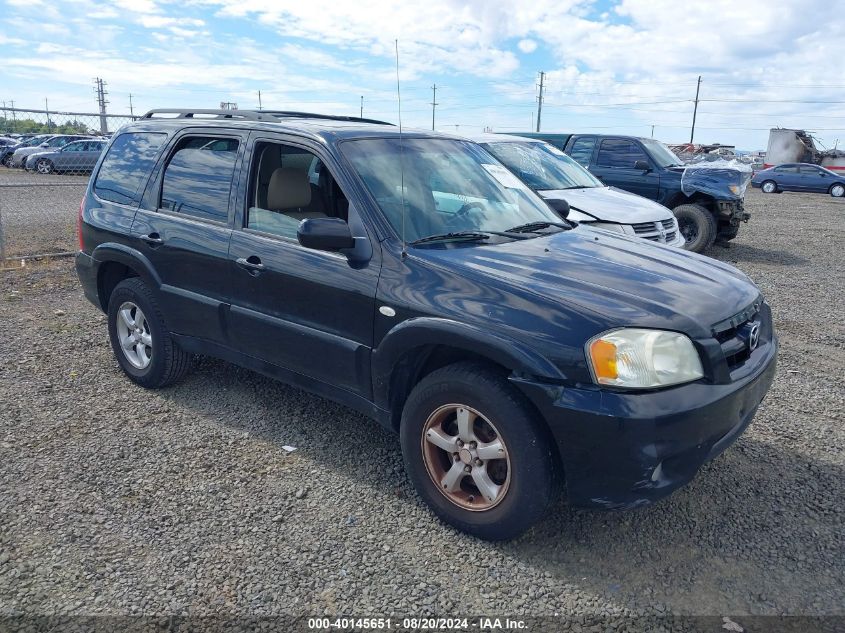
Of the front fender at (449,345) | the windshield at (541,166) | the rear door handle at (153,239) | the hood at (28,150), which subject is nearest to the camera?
the front fender at (449,345)

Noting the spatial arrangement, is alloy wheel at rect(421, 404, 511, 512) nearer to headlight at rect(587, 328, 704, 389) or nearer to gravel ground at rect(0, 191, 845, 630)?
gravel ground at rect(0, 191, 845, 630)

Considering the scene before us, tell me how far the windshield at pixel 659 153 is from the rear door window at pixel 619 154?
0.62ft

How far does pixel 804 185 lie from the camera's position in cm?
2903

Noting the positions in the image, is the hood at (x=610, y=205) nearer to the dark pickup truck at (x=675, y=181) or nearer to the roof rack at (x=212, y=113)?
the dark pickup truck at (x=675, y=181)

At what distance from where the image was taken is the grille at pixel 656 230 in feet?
25.6

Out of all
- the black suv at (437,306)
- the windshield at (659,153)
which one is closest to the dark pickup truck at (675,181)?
the windshield at (659,153)

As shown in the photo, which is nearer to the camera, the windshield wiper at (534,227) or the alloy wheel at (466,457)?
the alloy wheel at (466,457)

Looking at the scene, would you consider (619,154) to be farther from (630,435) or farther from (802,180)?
(802,180)

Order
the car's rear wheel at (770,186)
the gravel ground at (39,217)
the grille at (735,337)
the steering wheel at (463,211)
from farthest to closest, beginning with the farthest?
the car's rear wheel at (770,186)
the gravel ground at (39,217)
the steering wheel at (463,211)
the grille at (735,337)

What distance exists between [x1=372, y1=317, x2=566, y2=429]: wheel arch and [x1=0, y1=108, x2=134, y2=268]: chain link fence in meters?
3.65

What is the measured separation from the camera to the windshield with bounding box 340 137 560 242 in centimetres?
343

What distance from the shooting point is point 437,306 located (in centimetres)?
298

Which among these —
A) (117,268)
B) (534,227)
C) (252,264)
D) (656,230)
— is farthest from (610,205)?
(117,268)

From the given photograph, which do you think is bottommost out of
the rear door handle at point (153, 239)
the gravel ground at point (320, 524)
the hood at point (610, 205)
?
the gravel ground at point (320, 524)
